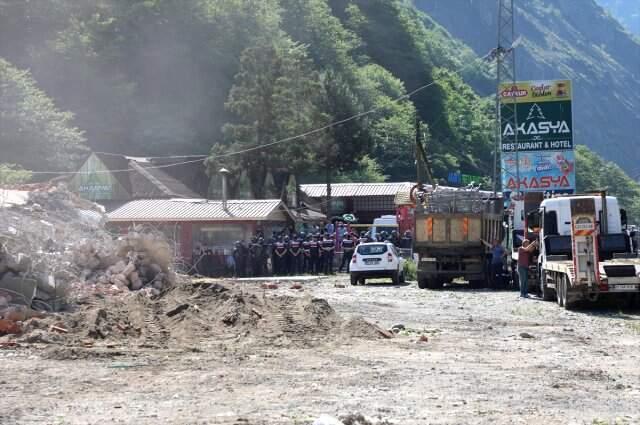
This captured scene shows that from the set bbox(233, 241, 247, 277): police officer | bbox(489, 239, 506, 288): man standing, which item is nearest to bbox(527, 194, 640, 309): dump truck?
bbox(489, 239, 506, 288): man standing

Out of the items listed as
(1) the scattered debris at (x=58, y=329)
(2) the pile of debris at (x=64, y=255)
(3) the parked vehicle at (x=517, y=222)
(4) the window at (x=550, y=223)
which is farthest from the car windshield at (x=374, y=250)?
(1) the scattered debris at (x=58, y=329)

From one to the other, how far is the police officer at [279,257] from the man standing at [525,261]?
52.5 ft

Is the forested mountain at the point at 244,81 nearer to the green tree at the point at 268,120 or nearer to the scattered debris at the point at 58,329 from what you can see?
→ the green tree at the point at 268,120

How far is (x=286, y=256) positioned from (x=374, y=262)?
27.3 feet

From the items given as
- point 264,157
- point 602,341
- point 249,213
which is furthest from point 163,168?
point 602,341

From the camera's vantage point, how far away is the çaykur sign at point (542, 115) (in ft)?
148

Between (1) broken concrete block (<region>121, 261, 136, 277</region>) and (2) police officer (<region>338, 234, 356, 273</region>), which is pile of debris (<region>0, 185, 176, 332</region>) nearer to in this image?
(1) broken concrete block (<region>121, 261, 136, 277</region>)

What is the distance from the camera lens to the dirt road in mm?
9727

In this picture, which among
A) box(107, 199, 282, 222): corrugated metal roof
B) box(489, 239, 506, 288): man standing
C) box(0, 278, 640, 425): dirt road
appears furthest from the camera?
box(107, 199, 282, 222): corrugated metal roof

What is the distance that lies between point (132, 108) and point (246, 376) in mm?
70879

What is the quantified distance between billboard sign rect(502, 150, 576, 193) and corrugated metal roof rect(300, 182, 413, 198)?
2555 cm

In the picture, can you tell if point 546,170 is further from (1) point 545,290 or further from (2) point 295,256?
(1) point 545,290

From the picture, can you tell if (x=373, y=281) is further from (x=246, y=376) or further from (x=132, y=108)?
(x=132, y=108)

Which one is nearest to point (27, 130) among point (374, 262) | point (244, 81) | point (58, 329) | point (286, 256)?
point (244, 81)
